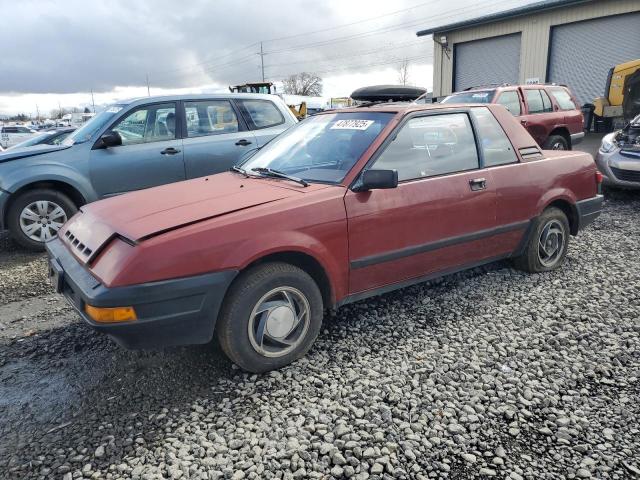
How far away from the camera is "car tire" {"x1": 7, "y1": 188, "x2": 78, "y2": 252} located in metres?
5.57

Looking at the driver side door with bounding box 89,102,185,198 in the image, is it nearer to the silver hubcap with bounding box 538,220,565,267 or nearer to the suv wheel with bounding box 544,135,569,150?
the silver hubcap with bounding box 538,220,565,267

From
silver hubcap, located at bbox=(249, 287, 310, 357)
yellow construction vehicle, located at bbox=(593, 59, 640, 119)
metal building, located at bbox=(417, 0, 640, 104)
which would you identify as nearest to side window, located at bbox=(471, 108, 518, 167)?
silver hubcap, located at bbox=(249, 287, 310, 357)

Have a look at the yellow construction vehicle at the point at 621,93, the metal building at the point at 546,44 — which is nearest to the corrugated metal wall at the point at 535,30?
the metal building at the point at 546,44

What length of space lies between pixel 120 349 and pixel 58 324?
31.3 inches

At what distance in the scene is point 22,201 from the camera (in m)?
5.57

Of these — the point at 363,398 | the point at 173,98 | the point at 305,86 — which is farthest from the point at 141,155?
the point at 305,86

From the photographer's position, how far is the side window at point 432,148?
3.47 meters

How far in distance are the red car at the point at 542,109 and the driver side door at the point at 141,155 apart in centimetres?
652

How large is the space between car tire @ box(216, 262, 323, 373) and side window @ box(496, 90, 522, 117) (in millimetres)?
8341

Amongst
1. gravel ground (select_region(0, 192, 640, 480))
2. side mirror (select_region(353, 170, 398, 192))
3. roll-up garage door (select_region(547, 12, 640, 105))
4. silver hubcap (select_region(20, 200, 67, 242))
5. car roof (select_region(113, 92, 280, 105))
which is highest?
roll-up garage door (select_region(547, 12, 640, 105))

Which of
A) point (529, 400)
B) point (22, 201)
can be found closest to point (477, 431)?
point (529, 400)

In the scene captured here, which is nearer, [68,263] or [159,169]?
[68,263]

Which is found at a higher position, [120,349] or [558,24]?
[558,24]

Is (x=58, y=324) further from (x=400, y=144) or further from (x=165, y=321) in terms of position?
(x=400, y=144)
